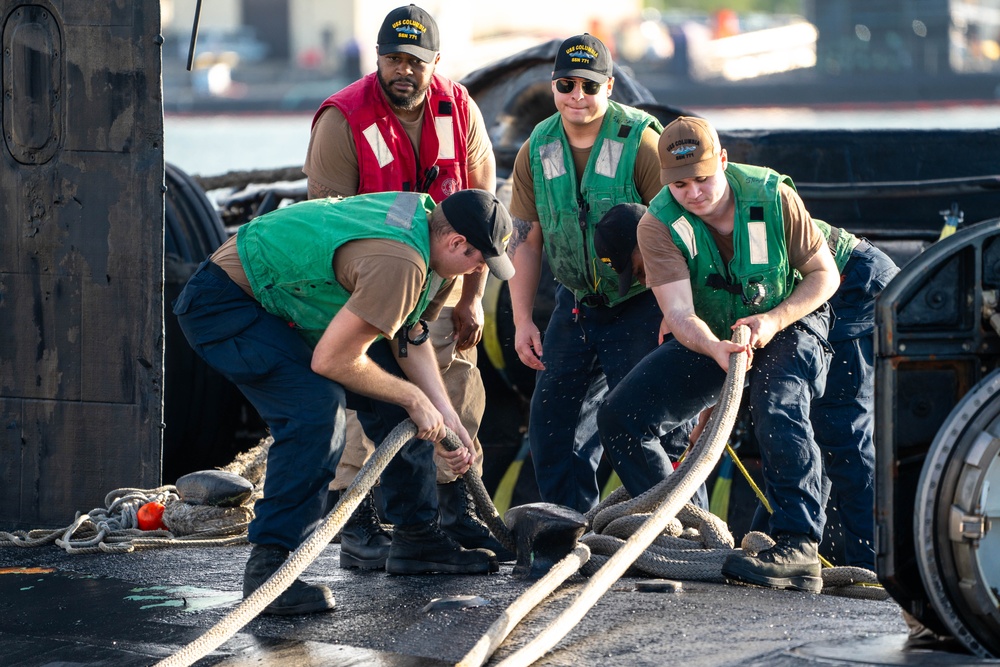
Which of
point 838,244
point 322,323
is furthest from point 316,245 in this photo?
point 838,244

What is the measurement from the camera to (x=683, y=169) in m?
4.76

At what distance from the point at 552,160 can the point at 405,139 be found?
588mm

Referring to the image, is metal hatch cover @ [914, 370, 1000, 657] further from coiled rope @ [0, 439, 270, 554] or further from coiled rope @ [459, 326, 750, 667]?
coiled rope @ [0, 439, 270, 554]

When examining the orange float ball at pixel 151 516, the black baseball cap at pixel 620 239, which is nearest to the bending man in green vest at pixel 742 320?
the black baseball cap at pixel 620 239

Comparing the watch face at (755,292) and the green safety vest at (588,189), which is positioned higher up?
the green safety vest at (588,189)

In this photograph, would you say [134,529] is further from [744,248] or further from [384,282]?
[744,248]

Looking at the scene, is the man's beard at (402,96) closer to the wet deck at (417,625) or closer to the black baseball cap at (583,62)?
the black baseball cap at (583,62)

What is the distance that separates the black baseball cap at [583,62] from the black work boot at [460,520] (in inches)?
59.7

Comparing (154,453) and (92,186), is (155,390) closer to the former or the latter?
(154,453)

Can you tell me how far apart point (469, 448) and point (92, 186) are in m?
2.21

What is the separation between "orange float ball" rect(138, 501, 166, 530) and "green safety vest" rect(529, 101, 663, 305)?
1824 mm

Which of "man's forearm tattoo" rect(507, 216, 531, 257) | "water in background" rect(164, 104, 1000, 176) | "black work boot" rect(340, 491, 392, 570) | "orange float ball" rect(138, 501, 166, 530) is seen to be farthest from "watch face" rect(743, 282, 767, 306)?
"water in background" rect(164, 104, 1000, 176)

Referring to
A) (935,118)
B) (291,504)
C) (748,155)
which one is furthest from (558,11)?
(291,504)

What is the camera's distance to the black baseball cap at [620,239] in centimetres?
521
